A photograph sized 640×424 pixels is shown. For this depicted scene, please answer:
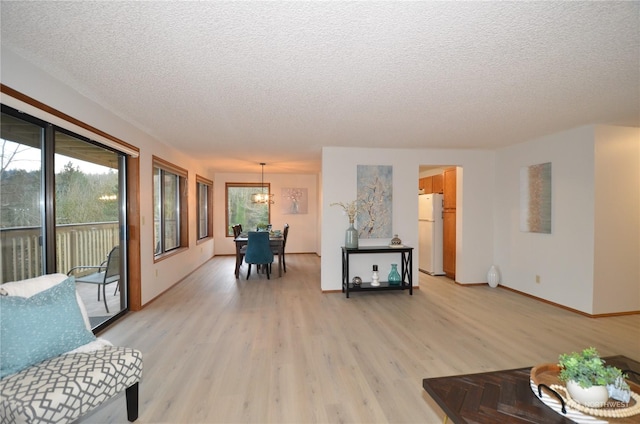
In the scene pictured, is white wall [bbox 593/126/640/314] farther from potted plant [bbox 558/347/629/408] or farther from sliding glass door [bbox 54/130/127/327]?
sliding glass door [bbox 54/130/127/327]

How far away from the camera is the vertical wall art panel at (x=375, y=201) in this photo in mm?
4832

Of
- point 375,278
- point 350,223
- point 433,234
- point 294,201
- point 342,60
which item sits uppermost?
point 342,60

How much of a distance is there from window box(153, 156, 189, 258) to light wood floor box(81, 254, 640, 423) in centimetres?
93

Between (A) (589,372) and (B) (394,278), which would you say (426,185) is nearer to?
(B) (394,278)

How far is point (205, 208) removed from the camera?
7.78 metres

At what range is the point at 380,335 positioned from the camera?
312 cm

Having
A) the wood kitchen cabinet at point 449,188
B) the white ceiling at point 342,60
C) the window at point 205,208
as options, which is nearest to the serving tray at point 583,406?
the white ceiling at point 342,60

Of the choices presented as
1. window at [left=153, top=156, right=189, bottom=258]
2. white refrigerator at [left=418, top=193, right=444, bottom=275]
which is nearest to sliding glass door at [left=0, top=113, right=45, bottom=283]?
window at [left=153, top=156, right=189, bottom=258]

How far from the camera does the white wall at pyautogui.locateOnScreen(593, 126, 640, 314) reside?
362cm

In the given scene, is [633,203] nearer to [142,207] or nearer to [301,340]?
[301,340]

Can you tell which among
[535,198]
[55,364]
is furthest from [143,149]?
[535,198]

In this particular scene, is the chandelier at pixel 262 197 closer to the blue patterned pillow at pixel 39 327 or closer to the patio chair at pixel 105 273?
the patio chair at pixel 105 273

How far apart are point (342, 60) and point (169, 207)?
14.6ft

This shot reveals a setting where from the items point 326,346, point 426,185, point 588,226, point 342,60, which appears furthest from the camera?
point 426,185
